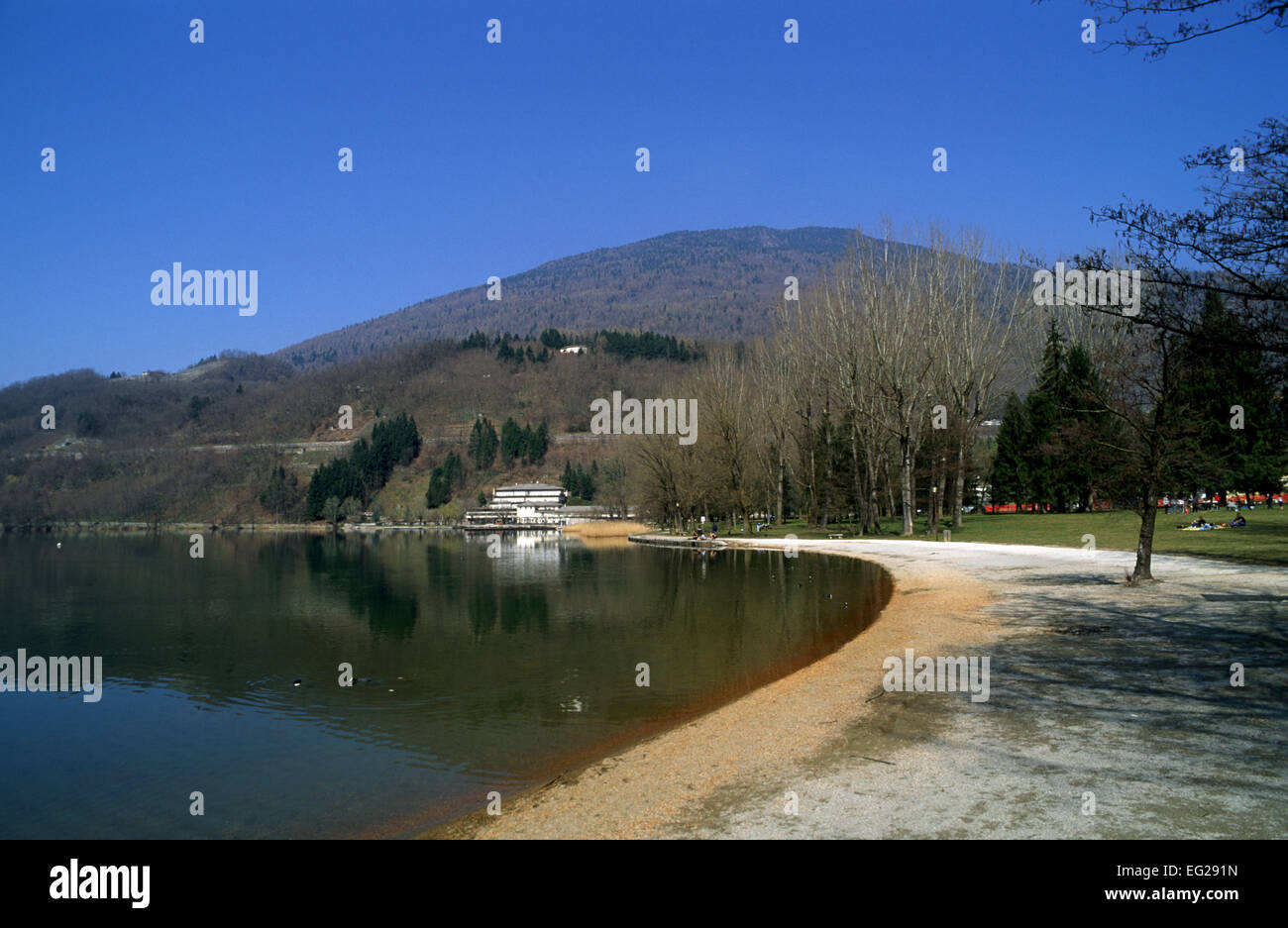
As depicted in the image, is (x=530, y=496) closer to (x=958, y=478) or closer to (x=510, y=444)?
(x=510, y=444)

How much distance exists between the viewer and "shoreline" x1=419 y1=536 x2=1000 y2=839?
8780 millimetres

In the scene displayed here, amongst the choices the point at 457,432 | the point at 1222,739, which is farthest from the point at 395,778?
the point at 457,432

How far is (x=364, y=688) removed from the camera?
17.9 meters

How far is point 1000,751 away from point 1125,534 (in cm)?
3621

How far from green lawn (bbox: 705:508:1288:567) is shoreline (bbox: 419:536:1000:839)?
15.6m

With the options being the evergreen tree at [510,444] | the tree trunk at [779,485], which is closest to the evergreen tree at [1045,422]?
the tree trunk at [779,485]

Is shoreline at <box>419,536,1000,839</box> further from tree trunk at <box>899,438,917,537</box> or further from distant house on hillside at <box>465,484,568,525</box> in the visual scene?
distant house on hillside at <box>465,484,568,525</box>

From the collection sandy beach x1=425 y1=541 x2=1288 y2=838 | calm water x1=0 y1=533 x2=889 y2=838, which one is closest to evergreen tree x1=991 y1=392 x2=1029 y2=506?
calm water x1=0 y1=533 x2=889 y2=838

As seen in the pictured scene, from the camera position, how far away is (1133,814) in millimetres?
6980

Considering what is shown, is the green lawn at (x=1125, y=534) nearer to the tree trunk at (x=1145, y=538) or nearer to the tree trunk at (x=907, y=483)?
the tree trunk at (x=907, y=483)

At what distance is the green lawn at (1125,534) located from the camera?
28294 mm

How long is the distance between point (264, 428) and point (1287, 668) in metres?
210
